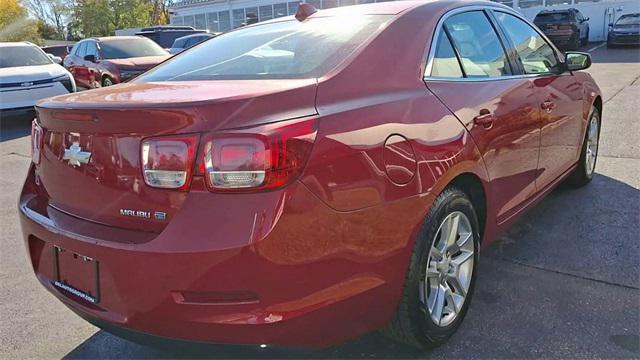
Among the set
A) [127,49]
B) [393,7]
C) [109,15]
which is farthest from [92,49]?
[109,15]

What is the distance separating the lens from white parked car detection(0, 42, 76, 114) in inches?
379

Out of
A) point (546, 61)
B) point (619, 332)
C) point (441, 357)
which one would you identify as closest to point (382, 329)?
point (441, 357)

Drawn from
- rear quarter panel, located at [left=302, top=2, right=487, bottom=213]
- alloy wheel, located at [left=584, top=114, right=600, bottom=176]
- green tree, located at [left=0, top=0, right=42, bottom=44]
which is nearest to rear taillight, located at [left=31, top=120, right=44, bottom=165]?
rear quarter panel, located at [left=302, top=2, right=487, bottom=213]

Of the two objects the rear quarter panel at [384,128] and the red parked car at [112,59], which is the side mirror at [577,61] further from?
the red parked car at [112,59]

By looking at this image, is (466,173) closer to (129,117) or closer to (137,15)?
(129,117)

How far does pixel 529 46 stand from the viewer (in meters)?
3.77

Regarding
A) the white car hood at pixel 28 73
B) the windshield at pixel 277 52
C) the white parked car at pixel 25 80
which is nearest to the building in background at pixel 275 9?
the white parked car at pixel 25 80

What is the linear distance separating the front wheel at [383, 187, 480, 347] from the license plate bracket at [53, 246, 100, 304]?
1.22 m

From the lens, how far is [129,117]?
6.54ft

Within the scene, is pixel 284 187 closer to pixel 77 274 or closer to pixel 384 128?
pixel 384 128

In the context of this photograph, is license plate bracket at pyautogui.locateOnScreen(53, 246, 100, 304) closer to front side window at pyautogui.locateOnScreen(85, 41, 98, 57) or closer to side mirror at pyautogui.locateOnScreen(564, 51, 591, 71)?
side mirror at pyautogui.locateOnScreen(564, 51, 591, 71)

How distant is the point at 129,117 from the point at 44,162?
0.70 meters

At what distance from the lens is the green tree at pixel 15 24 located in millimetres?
45844

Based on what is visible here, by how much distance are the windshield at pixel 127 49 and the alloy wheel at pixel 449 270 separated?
36.6 ft
